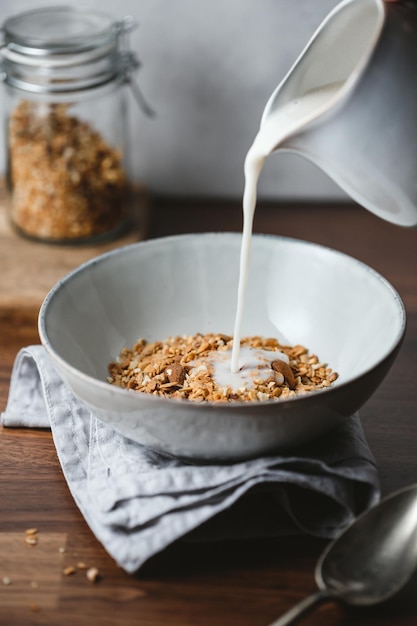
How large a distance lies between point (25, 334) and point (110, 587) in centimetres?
55

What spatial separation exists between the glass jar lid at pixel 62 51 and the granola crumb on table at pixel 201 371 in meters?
0.46

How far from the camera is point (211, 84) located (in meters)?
1.54

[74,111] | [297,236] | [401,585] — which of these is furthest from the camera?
[297,236]

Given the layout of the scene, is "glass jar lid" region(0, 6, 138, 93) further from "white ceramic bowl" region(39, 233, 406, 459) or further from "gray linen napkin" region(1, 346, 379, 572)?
"gray linen napkin" region(1, 346, 379, 572)

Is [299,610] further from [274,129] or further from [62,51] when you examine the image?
[62,51]

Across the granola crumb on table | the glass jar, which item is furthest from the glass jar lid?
the granola crumb on table

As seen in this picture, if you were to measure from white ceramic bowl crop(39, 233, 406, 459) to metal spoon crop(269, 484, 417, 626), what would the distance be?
96 mm

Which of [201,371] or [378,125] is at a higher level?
[378,125]

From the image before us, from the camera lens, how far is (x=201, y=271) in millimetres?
1133

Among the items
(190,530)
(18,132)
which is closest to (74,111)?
(18,132)

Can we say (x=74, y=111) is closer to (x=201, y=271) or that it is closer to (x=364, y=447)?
(x=201, y=271)

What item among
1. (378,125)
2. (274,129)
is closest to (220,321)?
(274,129)

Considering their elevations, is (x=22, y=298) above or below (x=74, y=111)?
below

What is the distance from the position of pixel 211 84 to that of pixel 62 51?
0.34m
